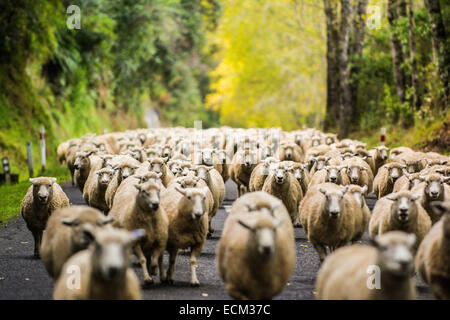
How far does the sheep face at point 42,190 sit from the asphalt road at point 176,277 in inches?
36.5

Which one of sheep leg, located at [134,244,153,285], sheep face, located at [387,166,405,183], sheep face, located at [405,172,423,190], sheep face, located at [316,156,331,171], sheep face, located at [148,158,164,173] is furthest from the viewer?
sheep face, located at [316,156,331,171]

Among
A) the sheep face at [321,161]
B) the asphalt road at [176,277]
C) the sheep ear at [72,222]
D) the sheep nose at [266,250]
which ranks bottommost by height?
the asphalt road at [176,277]

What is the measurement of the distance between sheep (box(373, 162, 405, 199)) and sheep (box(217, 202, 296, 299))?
6.66 metres

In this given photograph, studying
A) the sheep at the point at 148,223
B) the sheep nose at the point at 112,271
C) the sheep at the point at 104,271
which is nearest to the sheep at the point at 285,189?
the sheep at the point at 148,223

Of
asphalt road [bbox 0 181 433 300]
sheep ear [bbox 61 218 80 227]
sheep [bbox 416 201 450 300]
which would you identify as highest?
sheep ear [bbox 61 218 80 227]

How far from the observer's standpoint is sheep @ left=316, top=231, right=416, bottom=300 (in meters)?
5.52

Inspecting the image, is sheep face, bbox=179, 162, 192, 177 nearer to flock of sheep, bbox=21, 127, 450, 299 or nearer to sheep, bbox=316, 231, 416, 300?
flock of sheep, bbox=21, 127, 450, 299

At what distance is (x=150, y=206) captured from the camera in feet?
27.5

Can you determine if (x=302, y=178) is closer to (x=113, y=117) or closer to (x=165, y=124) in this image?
(x=113, y=117)

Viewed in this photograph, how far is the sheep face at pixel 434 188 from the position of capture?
10.0 metres

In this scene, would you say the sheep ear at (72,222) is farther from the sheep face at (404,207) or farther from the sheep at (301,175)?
the sheep at (301,175)

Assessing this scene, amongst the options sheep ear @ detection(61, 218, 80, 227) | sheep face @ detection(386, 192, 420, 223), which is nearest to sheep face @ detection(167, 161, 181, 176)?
sheep face @ detection(386, 192, 420, 223)

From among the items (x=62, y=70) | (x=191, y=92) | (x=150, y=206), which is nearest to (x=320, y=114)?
(x=191, y=92)

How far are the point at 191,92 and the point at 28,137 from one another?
37.0 m
